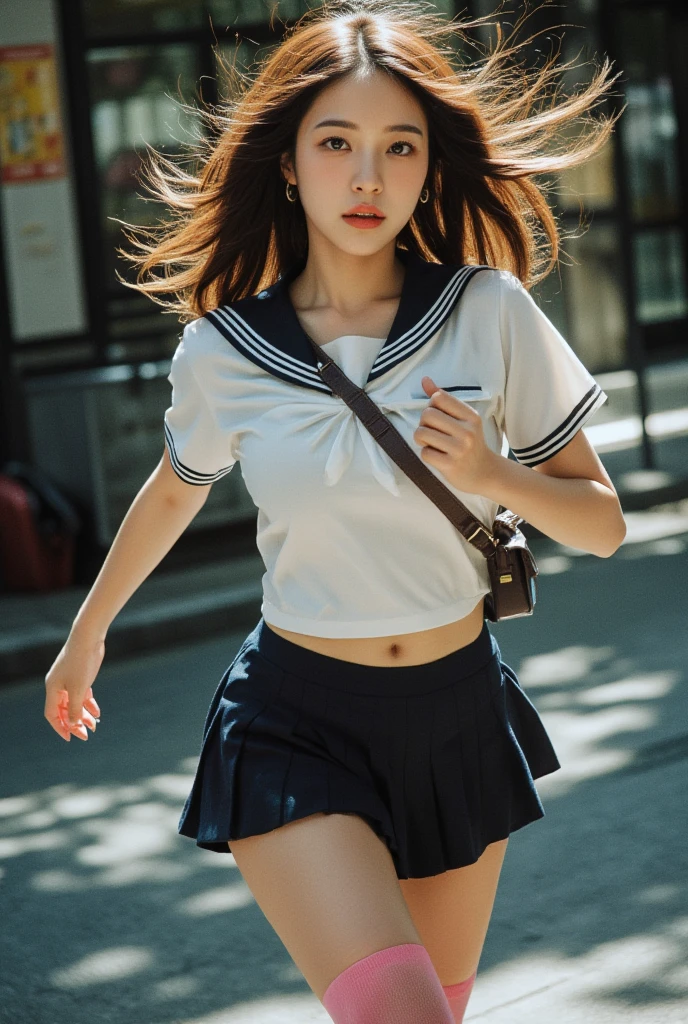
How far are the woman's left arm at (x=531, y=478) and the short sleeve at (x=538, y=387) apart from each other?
0.03 meters

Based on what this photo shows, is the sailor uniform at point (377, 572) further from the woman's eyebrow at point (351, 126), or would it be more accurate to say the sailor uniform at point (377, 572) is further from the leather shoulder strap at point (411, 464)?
the woman's eyebrow at point (351, 126)

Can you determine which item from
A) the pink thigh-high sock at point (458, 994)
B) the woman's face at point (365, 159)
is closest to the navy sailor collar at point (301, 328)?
the woman's face at point (365, 159)

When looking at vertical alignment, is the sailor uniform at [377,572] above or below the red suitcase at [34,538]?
above

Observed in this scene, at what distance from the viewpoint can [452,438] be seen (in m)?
2.22

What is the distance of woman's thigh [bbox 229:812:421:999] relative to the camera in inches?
86.4

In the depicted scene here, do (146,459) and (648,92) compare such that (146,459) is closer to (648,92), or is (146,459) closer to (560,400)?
(560,400)

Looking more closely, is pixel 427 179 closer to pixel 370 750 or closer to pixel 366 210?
pixel 366 210

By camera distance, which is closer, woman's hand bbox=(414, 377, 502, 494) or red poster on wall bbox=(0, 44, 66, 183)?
woman's hand bbox=(414, 377, 502, 494)

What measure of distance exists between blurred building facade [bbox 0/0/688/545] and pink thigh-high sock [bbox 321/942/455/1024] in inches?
250

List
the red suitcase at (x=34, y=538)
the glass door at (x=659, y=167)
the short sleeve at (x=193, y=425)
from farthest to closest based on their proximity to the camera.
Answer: the glass door at (x=659, y=167), the red suitcase at (x=34, y=538), the short sleeve at (x=193, y=425)

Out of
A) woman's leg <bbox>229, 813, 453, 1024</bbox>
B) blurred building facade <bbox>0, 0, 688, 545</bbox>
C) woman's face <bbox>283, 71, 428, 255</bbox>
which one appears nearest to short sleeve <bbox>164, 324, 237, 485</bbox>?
woman's face <bbox>283, 71, 428, 255</bbox>

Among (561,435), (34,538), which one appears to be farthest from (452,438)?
(34,538)

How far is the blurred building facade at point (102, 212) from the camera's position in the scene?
8.48 m

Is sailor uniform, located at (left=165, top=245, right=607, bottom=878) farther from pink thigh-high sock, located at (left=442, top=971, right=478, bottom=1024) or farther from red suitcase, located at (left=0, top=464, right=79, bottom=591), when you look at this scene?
red suitcase, located at (left=0, top=464, right=79, bottom=591)
